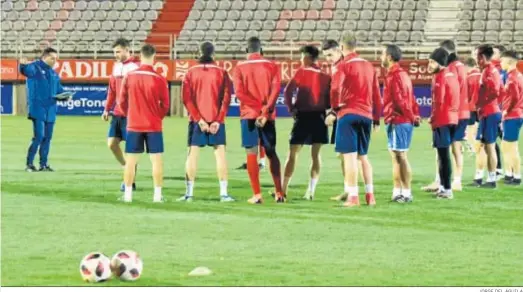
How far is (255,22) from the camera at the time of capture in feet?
166

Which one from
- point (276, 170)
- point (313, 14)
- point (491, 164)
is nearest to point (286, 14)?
point (313, 14)

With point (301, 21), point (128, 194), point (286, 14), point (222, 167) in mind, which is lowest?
point (128, 194)

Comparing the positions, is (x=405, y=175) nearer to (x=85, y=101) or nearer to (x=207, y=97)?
(x=207, y=97)

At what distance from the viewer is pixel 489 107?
20.5 m

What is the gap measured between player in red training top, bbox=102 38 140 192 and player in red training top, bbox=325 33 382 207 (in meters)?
3.08

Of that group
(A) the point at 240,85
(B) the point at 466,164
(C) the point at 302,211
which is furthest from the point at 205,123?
(B) the point at 466,164

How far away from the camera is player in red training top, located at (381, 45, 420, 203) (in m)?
17.2

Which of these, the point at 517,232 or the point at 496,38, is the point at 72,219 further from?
the point at 496,38

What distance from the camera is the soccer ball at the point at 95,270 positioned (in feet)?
33.7

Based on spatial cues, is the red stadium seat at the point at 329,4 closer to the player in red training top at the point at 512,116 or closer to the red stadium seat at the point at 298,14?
the red stadium seat at the point at 298,14

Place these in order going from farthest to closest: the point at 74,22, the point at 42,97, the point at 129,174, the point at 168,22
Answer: the point at 74,22 → the point at 168,22 → the point at 42,97 → the point at 129,174

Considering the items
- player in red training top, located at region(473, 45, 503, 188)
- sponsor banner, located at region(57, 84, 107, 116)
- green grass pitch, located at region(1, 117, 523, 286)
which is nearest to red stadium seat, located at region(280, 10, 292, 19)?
sponsor banner, located at region(57, 84, 107, 116)

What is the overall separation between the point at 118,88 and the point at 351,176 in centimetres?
392

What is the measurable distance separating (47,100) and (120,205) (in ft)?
23.3
